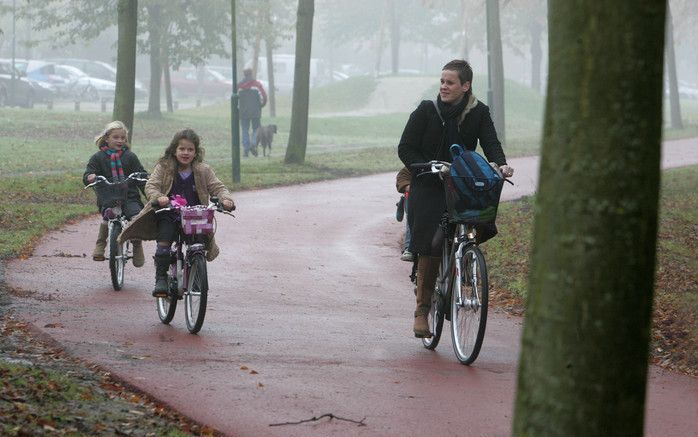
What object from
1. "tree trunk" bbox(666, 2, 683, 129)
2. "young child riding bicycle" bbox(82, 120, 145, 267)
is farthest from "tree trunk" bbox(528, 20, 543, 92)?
"young child riding bicycle" bbox(82, 120, 145, 267)

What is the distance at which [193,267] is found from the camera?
9047 millimetres

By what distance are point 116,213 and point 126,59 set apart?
9753 mm

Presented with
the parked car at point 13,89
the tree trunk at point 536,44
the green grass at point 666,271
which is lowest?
the green grass at point 666,271

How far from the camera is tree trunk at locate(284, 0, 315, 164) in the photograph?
85.8 feet

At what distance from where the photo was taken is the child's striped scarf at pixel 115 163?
11.2 metres

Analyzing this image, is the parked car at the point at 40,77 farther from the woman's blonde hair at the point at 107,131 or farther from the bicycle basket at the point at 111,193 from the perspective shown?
the bicycle basket at the point at 111,193

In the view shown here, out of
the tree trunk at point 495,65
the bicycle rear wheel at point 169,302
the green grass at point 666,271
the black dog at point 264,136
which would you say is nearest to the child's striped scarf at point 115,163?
the bicycle rear wheel at point 169,302

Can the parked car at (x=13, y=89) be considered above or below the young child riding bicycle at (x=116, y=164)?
above

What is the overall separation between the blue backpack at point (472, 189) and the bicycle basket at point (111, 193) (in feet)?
13.0

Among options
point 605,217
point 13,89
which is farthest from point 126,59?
point 13,89

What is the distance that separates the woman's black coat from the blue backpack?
376 millimetres

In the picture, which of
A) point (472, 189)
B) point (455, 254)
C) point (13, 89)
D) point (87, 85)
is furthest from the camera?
point (87, 85)

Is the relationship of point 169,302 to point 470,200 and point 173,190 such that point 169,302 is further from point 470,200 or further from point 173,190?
point 470,200

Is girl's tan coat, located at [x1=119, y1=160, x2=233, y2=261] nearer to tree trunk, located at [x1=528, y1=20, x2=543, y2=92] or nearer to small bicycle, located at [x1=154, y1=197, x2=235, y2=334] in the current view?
small bicycle, located at [x1=154, y1=197, x2=235, y2=334]
